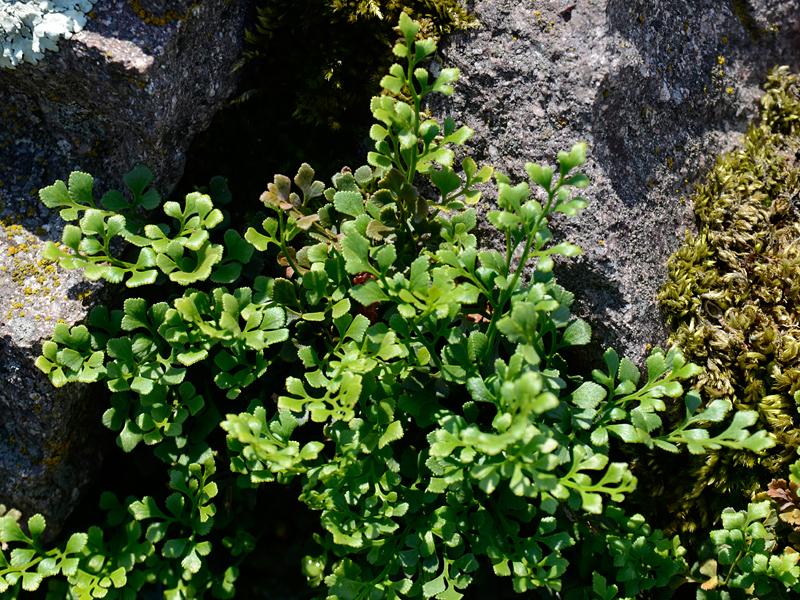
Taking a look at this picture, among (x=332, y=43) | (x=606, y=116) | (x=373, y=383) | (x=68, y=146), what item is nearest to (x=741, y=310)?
(x=606, y=116)

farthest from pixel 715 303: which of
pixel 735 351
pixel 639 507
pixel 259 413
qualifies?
pixel 259 413

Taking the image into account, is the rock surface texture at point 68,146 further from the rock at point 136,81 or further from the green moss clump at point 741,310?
the green moss clump at point 741,310

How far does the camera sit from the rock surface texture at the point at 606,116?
8.88ft

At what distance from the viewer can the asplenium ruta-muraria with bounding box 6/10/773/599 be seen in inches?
91.8

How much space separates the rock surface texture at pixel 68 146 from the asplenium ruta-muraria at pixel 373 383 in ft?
0.56

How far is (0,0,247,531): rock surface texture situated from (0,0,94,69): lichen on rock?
0.04 metres

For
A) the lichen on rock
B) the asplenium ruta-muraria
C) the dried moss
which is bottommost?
the asplenium ruta-muraria

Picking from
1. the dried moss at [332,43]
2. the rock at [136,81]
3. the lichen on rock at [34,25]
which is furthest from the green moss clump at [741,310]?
the lichen on rock at [34,25]

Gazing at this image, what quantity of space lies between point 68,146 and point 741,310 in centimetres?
251

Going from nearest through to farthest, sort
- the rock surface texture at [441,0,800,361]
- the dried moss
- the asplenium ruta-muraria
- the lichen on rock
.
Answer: the asplenium ruta-muraria, the lichen on rock, the rock surface texture at [441,0,800,361], the dried moss

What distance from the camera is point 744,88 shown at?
315cm

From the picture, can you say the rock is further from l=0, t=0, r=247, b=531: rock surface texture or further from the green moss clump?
the green moss clump

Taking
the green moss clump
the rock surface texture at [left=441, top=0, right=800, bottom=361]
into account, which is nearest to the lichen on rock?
the rock surface texture at [left=441, top=0, right=800, bottom=361]

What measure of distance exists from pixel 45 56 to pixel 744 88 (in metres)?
2.63
